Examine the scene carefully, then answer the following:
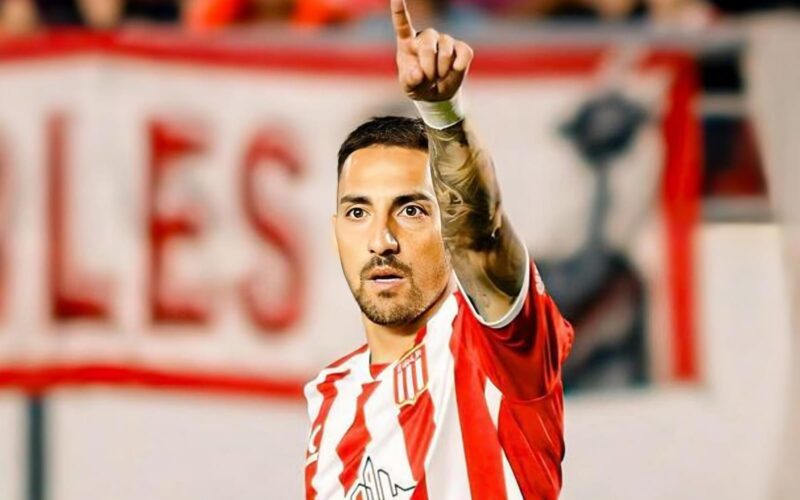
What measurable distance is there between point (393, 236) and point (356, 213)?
0.40ft

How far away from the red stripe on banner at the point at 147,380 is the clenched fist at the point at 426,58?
2899 mm

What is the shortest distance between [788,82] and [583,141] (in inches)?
26.7

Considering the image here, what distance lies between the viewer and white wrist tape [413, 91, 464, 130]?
246cm

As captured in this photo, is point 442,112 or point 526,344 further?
point 526,344

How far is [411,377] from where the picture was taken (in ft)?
9.51

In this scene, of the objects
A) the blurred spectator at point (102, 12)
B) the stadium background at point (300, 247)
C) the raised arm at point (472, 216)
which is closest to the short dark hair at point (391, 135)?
the raised arm at point (472, 216)

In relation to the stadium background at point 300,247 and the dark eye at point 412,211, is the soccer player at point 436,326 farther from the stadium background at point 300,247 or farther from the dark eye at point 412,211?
the stadium background at point 300,247

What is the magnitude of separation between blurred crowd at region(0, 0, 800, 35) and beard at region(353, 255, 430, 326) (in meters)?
2.72

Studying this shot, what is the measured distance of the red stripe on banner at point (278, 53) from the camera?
530 centimetres

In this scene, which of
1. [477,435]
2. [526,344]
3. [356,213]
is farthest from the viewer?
Result: [356,213]

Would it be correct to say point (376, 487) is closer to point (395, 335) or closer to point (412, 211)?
point (395, 335)

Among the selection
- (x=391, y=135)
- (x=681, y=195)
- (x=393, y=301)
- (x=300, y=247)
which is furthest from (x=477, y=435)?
(x=681, y=195)

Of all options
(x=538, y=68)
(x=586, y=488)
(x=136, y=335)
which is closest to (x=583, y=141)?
(x=538, y=68)

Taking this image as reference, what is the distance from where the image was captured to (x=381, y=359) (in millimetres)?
3080
